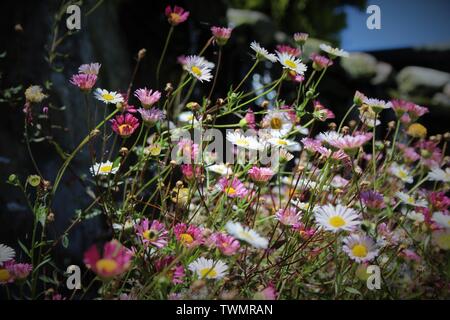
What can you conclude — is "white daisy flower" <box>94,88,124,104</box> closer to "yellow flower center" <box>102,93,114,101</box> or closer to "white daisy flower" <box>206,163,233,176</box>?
"yellow flower center" <box>102,93,114,101</box>

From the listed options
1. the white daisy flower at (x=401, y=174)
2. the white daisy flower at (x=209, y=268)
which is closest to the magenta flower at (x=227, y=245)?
the white daisy flower at (x=209, y=268)

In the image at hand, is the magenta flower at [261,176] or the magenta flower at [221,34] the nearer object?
the magenta flower at [261,176]

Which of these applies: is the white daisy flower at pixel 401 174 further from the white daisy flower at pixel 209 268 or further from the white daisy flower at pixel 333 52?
the white daisy flower at pixel 209 268

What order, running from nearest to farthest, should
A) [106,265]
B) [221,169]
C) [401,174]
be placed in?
[106,265]
[221,169]
[401,174]

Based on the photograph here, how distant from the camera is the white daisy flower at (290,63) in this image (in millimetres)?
1036

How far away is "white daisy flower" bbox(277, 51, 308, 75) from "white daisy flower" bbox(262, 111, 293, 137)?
0.11 meters

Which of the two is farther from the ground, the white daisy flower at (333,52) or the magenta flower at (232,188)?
the white daisy flower at (333,52)

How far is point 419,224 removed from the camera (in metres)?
1.15

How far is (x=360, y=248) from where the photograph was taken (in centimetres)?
82

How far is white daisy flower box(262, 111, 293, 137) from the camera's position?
1.11 meters

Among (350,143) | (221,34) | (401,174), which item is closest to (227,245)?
(350,143)

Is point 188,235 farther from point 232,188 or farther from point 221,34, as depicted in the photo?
point 221,34

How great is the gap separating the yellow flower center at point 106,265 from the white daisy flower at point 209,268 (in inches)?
7.5

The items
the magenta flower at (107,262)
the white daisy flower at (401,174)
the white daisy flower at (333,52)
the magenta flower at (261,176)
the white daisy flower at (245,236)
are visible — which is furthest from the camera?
the white daisy flower at (401,174)
